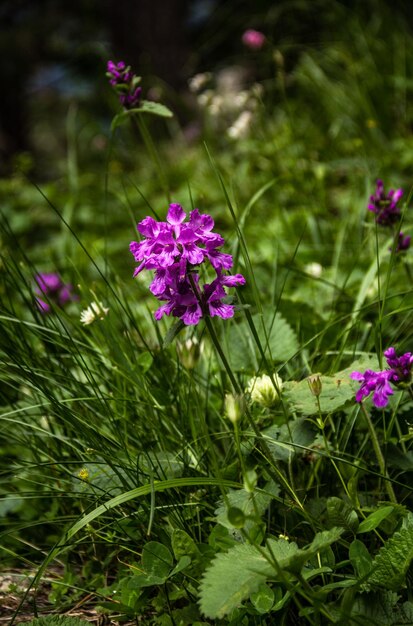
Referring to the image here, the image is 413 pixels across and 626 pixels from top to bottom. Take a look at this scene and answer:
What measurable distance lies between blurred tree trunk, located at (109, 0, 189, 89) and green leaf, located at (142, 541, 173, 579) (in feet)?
16.7

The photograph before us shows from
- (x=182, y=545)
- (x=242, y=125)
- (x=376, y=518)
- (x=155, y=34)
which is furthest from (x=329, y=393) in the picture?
(x=155, y=34)

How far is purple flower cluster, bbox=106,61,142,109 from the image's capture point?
1.26 m

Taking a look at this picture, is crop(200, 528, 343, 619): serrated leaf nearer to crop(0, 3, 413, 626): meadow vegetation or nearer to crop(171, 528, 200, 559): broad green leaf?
crop(0, 3, 413, 626): meadow vegetation

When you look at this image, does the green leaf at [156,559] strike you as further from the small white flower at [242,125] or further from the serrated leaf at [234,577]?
the small white flower at [242,125]

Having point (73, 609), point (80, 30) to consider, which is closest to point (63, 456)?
point (73, 609)

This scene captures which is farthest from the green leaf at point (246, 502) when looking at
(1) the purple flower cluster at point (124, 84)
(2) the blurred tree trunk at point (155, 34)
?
(2) the blurred tree trunk at point (155, 34)

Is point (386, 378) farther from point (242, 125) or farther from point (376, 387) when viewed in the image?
point (242, 125)

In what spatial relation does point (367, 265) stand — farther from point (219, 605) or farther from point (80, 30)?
point (80, 30)

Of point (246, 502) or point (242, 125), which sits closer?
point (246, 502)

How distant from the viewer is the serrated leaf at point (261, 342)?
4.45 ft

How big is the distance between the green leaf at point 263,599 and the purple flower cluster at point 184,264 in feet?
1.29

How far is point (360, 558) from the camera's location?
922 mm

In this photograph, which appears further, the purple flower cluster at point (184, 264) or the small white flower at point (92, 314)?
the small white flower at point (92, 314)

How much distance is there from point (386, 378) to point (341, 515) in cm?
22
